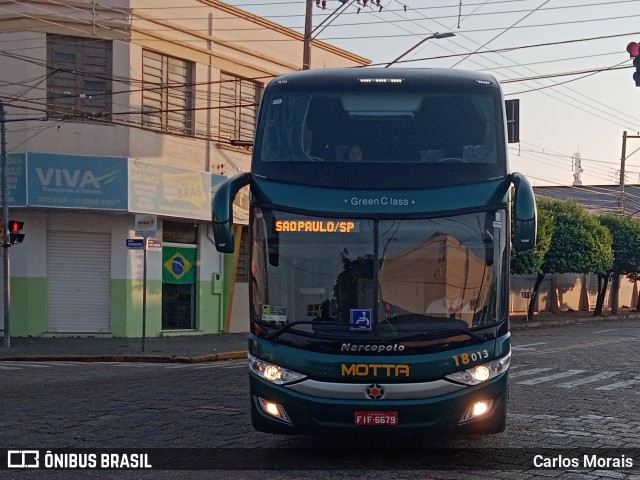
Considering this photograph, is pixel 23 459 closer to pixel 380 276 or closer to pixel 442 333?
pixel 380 276

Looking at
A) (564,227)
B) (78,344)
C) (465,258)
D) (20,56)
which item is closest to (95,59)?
(20,56)

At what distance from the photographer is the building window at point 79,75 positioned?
24906 millimetres

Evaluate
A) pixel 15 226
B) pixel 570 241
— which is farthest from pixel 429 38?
pixel 570 241

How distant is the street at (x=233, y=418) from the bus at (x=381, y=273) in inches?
19.0

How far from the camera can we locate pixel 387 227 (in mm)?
8656

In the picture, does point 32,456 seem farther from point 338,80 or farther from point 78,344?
point 78,344

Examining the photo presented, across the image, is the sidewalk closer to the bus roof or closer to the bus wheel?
the bus roof

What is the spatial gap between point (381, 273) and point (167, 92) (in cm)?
1954

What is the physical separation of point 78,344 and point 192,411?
12809 mm

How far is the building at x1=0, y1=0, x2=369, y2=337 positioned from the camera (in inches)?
973

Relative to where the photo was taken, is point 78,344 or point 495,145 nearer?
point 495,145

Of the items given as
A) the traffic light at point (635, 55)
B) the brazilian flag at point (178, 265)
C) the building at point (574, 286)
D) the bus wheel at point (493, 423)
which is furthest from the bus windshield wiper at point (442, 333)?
the building at point (574, 286)

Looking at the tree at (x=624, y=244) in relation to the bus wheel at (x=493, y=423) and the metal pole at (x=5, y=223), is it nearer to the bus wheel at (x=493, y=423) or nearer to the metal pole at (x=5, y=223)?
the metal pole at (x=5, y=223)

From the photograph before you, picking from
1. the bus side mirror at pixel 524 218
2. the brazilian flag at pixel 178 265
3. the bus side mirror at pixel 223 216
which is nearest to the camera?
the bus side mirror at pixel 524 218
